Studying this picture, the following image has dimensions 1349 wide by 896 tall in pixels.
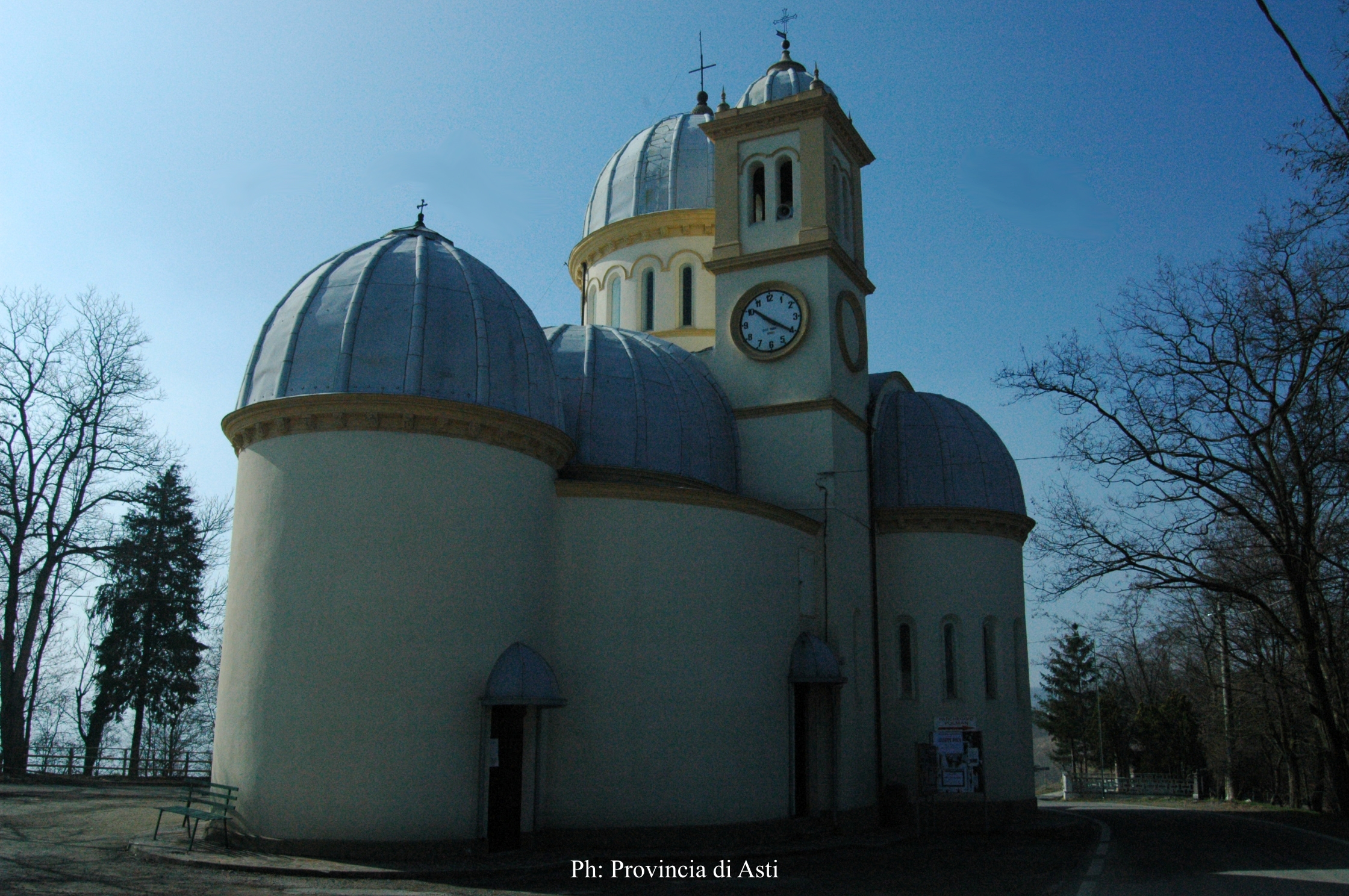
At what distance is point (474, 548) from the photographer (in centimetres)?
1703

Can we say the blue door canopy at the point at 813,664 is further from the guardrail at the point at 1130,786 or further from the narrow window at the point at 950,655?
the guardrail at the point at 1130,786

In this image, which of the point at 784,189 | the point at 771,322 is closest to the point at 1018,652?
the point at 771,322

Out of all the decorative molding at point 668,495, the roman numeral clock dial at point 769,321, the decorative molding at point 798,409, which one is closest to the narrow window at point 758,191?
the roman numeral clock dial at point 769,321

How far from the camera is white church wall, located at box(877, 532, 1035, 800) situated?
25156 millimetres

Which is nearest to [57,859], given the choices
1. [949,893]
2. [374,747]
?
[374,747]

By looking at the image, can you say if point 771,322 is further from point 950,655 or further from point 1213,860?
point 1213,860

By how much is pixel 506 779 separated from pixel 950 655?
12.9 meters

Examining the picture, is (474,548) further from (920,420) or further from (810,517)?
(920,420)

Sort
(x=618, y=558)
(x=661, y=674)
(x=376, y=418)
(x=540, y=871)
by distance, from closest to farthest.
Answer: (x=540, y=871)
(x=376, y=418)
(x=661, y=674)
(x=618, y=558)

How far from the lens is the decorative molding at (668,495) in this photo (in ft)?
63.0

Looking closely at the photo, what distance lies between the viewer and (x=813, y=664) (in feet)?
69.3

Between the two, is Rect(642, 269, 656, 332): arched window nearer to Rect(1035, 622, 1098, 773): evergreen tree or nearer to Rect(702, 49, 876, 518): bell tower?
Rect(702, 49, 876, 518): bell tower

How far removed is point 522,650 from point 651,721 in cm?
294

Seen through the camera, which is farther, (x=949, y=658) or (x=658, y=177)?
(x=658, y=177)
